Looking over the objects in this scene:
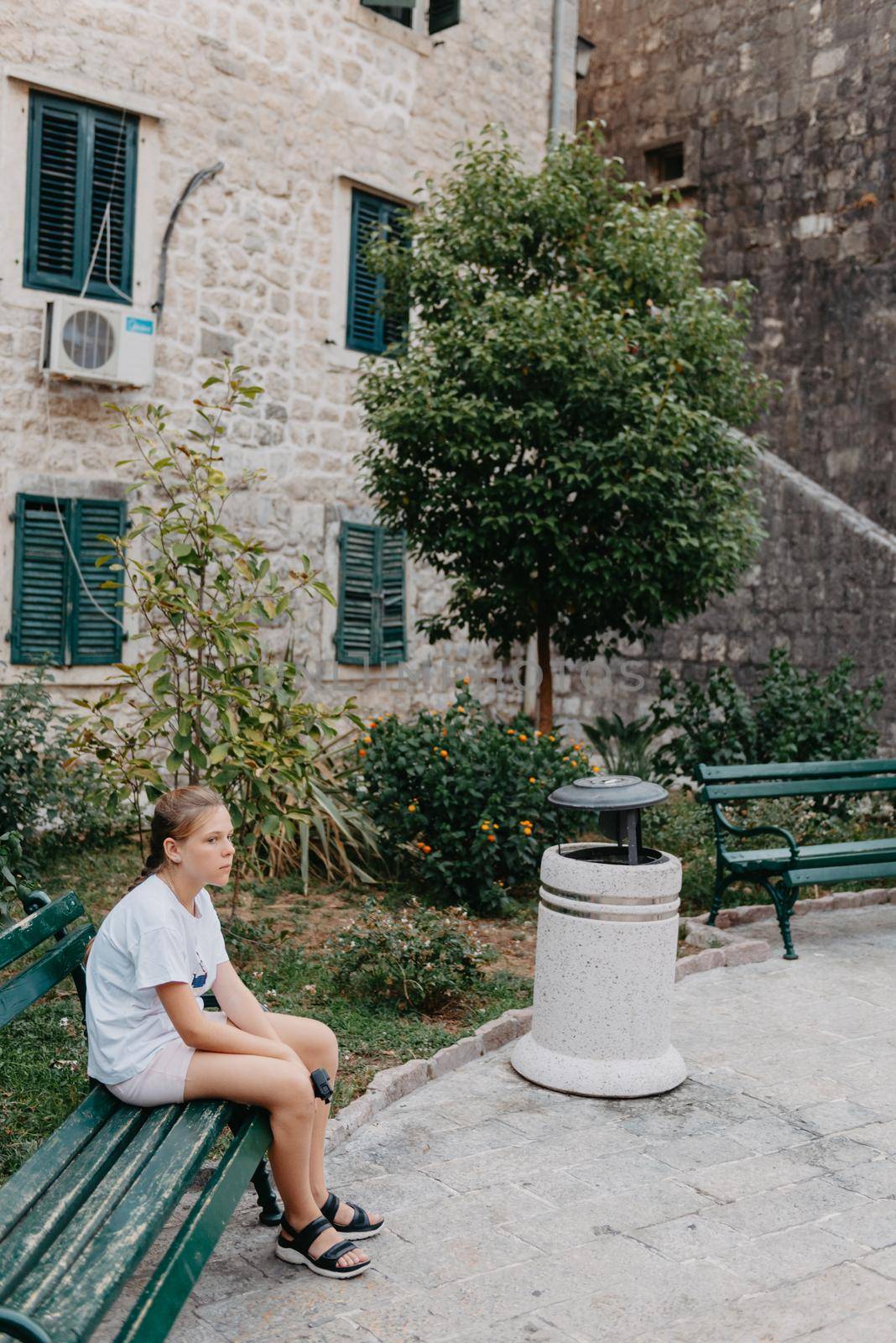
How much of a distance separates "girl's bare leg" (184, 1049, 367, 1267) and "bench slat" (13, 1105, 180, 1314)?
0.13 meters

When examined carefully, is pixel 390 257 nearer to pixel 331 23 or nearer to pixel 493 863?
pixel 331 23

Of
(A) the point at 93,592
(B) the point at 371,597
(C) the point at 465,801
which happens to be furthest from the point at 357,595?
(C) the point at 465,801

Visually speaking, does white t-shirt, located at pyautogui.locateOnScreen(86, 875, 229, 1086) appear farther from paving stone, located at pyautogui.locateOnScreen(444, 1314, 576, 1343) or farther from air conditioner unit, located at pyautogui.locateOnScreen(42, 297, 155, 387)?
air conditioner unit, located at pyautogui.locateOnScreen(42, 297, 155, 387)

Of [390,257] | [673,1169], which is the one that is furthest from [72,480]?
[673,1169]

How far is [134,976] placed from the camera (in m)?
3.32

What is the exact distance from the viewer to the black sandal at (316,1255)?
3355 millimetres

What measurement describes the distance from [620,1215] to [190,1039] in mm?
1427

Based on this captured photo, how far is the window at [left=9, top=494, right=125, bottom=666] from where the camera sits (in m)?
9.07

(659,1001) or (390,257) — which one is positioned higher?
(390,257)

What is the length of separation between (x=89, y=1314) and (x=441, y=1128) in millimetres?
2108

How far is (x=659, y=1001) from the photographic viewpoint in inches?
191

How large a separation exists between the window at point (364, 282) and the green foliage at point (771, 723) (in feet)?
13.7

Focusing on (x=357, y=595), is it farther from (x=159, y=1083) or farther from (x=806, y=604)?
(x=159, y=1083)

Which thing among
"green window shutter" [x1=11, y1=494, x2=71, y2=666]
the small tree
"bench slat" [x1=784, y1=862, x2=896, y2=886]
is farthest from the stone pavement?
"green window shutter" [x1=11, y1=494, x2=71, y2=666]
